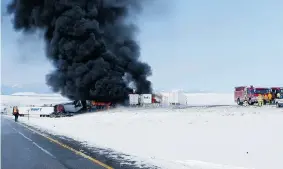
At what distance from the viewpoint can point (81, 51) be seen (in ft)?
159

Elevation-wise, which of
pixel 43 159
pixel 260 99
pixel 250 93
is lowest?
pixel 43 159

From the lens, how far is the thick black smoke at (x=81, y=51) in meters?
47.6

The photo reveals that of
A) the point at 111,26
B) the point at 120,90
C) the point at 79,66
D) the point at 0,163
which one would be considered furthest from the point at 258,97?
the point at 0,163

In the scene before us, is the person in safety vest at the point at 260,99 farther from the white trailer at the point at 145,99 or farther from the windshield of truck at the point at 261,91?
the white trailer at the point at 145,99

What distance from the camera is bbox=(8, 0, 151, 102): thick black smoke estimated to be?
47.6 metres

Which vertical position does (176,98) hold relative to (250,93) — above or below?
below

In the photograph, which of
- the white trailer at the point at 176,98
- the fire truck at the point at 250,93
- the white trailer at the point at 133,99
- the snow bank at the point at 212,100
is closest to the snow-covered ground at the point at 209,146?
the fire truck at the point at 250,93

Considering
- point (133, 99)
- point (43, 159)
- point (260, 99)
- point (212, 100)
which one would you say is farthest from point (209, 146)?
point (212, 100)

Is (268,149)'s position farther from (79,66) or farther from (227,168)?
(79,66)

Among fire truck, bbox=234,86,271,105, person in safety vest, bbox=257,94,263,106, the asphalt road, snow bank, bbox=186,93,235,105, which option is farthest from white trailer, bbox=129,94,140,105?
the asphalt road

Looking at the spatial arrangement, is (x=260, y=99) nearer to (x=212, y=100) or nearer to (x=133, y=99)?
(x=133, y=99)

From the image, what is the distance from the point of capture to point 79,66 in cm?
4772

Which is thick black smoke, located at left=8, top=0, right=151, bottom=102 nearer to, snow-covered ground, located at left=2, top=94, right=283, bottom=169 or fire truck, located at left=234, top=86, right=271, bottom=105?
fire truck, located at left=234, top=86, right=271, bottom=105

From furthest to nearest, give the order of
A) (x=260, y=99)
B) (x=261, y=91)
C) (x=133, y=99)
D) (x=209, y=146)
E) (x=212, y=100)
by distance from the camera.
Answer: (x=212, y=100), (x=133, y=99), (x=261, y=91), (x=260, y=99), (x=209, y=146)
